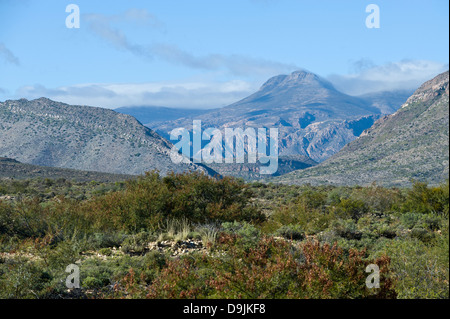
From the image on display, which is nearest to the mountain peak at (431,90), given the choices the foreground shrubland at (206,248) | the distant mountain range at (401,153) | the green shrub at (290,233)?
the distant mountain range at (401,153)

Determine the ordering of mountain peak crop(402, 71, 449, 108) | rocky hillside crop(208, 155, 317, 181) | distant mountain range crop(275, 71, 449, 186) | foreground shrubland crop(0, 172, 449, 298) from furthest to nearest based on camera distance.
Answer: rocky hillside crop(208, 155, 317, 181)
mountain peak crop(402, 71, 449, 108)
distant mountain range crop(275, 71, 449, 186)
foreground shrubland crop(0, 172, 449, 298)

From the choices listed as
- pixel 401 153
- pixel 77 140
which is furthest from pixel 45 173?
pixel 401 153

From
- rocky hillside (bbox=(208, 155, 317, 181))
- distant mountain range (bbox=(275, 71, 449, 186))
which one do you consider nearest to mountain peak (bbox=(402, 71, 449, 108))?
distant mountain range (bbox=(275, 71, 449, 186))

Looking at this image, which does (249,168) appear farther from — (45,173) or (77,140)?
(45,173)

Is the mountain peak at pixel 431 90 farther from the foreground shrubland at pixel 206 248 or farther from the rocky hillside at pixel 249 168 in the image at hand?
the foreground shrubland at pixel 206 248

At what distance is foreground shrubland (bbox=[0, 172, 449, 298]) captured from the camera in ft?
25.1

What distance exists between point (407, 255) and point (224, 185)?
10.4 meters

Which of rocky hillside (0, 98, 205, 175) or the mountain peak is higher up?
the mountain peak

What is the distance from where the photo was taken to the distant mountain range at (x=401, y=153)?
63250mm

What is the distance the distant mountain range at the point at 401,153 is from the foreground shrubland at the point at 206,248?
39.5 metres

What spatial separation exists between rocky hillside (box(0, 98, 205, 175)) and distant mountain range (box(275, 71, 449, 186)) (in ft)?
91.6

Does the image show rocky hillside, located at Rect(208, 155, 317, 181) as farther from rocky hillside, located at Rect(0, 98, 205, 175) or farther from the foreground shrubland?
the foreground shrubland

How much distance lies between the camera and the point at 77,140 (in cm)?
9100

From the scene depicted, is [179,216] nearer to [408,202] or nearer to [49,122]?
[408,202]
